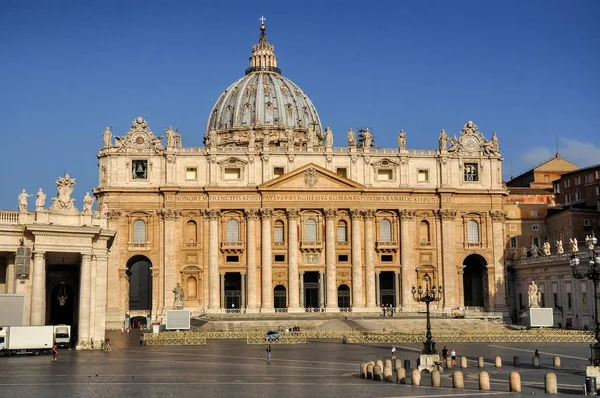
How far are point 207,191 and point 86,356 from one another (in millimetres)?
41582

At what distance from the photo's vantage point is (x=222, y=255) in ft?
289

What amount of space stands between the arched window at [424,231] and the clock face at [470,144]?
9251 millimetres

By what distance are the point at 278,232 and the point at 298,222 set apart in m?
2.26

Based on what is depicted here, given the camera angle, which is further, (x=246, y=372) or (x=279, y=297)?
(x=279, y=297)

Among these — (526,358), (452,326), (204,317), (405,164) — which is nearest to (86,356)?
(526,358)

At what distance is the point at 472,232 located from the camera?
9281 cm

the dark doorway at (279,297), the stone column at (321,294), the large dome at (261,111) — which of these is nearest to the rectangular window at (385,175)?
the stone column at (321,294)

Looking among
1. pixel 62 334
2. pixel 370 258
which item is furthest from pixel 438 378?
pixel 370 258

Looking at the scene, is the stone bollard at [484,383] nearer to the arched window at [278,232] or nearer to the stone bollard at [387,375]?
the stone bollard at [387,375]

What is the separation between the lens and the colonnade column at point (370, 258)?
88.6 metres

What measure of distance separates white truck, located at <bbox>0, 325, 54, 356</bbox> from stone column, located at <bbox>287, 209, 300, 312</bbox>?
41427mm

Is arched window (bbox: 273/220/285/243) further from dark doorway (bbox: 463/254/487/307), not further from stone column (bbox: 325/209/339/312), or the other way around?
dark doorway (bbox: 463/254/487/307)

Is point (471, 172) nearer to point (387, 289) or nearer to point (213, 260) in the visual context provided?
point (387, 289)

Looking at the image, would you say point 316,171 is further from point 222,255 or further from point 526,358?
point 526,358
